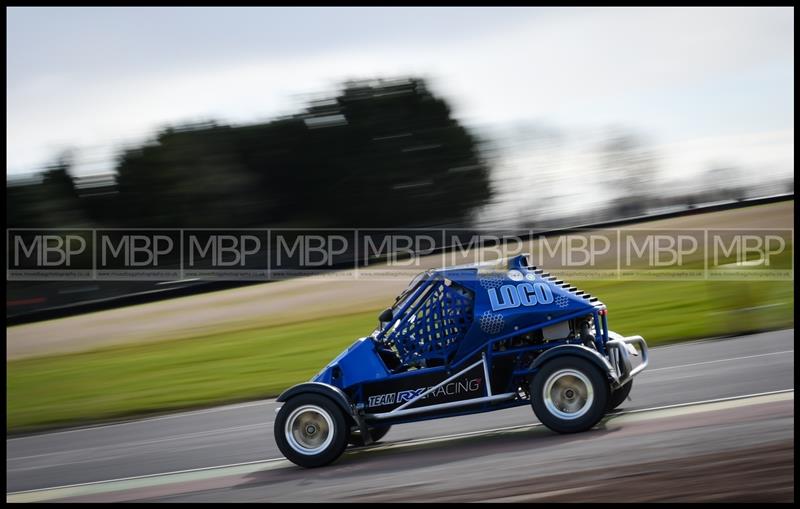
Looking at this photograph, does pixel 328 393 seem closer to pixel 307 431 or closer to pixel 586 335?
pixel 307 431

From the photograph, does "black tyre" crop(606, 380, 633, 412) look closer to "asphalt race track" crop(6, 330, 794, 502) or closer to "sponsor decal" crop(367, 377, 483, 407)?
"asphalt race track" crop(6, 330, 794, 502)

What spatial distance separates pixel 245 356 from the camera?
17172 mm

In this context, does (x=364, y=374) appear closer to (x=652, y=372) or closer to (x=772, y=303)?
(x=652, y=372)

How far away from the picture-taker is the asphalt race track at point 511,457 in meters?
6.14

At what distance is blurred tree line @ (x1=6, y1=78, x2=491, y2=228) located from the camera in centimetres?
4097

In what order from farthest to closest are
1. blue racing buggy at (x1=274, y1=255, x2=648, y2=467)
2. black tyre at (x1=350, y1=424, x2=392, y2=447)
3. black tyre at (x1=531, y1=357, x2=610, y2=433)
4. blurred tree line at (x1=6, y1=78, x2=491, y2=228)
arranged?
blurred tree line at (x1=6, y1=78, x2=491, y2=228)
black tyre at (x1=350, y1=424, x2=392, y2=447)
blue racing buggy at (x1=274, y1=255, x2=648, y2=467)
black tyre at (x1=531, y1=357, x2=610, y2=433)

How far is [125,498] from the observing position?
Result: 305 inches

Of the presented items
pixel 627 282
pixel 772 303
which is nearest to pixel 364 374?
pixel 772 303

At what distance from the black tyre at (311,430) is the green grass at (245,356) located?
17.4ft

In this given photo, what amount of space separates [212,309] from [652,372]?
14423mm

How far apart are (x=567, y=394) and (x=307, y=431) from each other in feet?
7.89

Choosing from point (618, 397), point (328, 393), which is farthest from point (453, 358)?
point (618, 397)

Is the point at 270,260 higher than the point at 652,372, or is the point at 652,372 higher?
the point at 270,260

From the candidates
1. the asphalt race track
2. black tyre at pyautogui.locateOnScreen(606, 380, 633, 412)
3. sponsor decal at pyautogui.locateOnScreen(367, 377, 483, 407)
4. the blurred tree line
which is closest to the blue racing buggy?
sponsor decal at pyautogui.locateOnScreen(367, 377, 483, 407)
